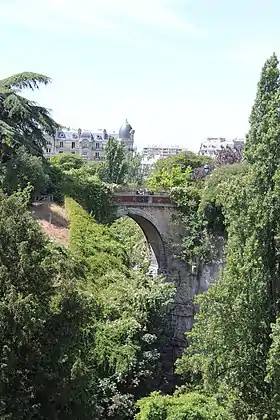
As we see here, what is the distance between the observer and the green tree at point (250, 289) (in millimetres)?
12828

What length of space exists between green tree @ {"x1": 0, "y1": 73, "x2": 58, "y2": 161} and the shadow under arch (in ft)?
22.0

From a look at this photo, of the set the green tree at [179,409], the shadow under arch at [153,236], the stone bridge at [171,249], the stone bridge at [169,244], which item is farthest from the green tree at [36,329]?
the shadow under arch at [153,236]

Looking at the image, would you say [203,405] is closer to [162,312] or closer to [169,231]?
[162,312]

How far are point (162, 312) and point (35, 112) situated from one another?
1309cm

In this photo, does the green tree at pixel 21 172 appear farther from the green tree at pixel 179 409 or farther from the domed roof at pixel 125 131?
the domed roof at pixel 125 131

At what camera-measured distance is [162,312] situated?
1728cm

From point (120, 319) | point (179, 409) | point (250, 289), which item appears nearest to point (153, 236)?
point (120, 319)

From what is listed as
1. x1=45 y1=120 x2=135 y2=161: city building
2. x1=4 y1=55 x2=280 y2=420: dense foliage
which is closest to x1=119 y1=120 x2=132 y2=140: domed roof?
x1=45 y1=120 x2=135 y2=161: city building

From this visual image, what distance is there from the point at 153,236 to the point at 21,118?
1036cm

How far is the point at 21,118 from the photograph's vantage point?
25562 millimetres

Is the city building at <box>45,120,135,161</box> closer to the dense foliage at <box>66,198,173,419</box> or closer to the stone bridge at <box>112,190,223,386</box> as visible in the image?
the stone bridge at <box>112,190,223,386</box>

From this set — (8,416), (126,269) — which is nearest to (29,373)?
(8,416)

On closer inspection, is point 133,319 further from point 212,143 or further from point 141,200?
point 212,143

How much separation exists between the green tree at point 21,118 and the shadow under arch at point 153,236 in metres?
6.69
